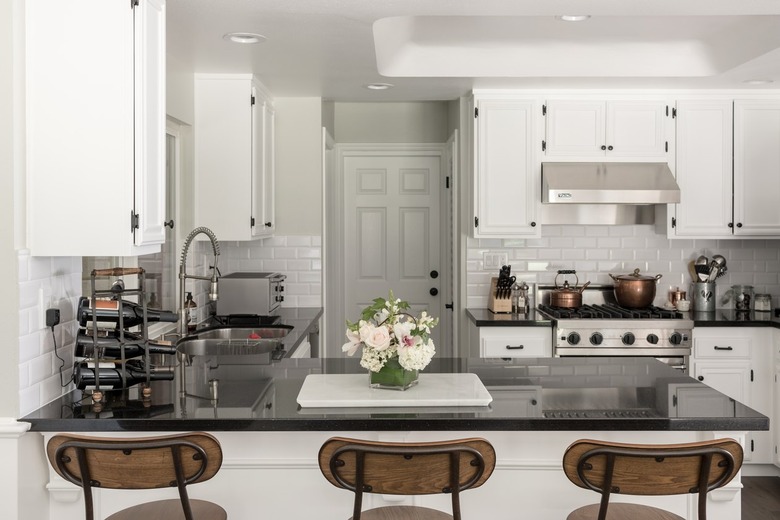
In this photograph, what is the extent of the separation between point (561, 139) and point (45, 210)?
3.65 m

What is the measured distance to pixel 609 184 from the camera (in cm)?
531

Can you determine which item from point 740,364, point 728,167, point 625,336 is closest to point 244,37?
point 625,336

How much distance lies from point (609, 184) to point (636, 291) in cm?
78

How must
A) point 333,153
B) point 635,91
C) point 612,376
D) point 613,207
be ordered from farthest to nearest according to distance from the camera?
point 333,153, point 613,207, point 635,91, point 612,376

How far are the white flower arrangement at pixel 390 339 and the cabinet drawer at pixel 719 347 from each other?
2.97 meters

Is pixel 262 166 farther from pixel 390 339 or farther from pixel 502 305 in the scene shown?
pixel 390 339

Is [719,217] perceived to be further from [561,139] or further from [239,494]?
[239,494]

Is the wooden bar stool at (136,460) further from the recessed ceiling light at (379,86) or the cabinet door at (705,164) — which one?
the cabinet door at (705,164)

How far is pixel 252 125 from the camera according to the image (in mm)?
4996

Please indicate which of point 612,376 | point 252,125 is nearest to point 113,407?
point 612,376

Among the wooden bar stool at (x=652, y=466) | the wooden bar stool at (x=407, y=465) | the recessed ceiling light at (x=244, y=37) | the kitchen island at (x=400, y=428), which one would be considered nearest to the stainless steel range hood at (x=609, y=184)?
the recessed ceiling light at (x=244, y=37)

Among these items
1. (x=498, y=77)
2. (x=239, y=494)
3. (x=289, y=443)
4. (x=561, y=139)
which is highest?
(x=498, y=77)

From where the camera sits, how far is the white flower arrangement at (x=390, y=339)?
2.76m

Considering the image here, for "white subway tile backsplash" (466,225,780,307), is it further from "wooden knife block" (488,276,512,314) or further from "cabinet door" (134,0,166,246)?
"cabinet door" (134,0,166,246)
